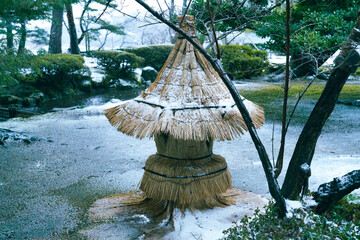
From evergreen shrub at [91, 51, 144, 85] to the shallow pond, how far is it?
6.57 meters

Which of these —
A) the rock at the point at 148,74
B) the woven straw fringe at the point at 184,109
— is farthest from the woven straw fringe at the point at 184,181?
the rock at the point at 148,74

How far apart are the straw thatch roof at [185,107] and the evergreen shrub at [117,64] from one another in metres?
10.8

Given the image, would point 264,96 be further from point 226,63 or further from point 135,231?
point 135,231

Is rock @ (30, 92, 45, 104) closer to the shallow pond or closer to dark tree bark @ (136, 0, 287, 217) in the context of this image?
the shallow pond

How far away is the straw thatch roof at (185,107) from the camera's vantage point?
269cm

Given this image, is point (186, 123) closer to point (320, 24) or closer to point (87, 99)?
point (320, 24)

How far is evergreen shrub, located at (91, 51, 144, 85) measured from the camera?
45.2 ft

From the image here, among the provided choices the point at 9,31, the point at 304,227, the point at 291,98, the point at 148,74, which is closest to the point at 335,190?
the point at 304,227

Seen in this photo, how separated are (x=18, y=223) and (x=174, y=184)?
5.14 ft

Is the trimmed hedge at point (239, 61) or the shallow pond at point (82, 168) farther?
the trimmed hedge at point (239, 61)

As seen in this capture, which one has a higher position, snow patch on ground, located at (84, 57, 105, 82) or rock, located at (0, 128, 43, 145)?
snow patch on ground, located at (84, 57, 105, 82)

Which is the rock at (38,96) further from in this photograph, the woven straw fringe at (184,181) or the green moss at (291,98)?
the woven straw fringe at (184,181)

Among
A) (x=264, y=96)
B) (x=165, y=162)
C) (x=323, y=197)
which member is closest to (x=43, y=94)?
(x=264, y=96)

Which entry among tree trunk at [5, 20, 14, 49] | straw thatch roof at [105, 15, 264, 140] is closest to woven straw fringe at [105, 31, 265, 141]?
straw thatch roof at [105, 15, 264, 140]
